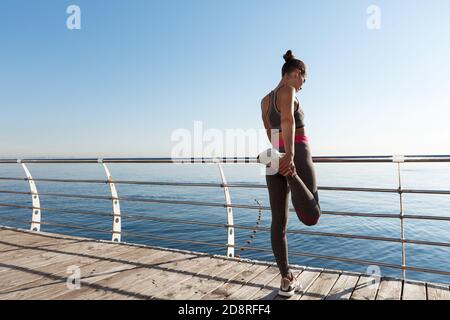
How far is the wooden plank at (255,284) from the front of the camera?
8.75ft

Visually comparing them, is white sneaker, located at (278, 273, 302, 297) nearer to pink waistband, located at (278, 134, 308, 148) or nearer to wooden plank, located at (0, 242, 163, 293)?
pink waistband, located at (278, 134, 308, 148)

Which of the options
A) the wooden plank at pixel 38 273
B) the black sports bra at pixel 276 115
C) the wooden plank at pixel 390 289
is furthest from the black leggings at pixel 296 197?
the wooden plank at pixel 38 273

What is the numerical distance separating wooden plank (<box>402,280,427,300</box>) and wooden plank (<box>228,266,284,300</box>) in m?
1.02

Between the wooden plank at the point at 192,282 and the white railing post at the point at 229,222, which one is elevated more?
the white railing post at the point at 229,222

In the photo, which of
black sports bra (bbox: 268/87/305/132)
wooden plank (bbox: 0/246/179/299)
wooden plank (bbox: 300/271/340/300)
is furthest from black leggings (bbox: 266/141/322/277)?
wooden plank (bbox: 0/246/179/299)

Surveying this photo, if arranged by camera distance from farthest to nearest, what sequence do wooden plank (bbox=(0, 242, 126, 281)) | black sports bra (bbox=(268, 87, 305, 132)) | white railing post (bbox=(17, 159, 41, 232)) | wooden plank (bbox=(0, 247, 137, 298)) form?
1. white railing post (bbox=(17, 159, 41, 232))
2. wooden plank (bbox=(0, 242, 126, 281))
3. wooden plank (bbox=(0, 247, 137, 298))
4. black sports bra (bbox=(268, 87, 305, 132))

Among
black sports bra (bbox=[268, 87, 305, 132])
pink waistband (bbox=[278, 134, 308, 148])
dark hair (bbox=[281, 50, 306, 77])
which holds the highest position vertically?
dark hair (bbox=[281, 50, 306, 77])

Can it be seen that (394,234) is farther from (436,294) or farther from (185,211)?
(436,294)

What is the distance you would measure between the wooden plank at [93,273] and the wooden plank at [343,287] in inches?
79.7

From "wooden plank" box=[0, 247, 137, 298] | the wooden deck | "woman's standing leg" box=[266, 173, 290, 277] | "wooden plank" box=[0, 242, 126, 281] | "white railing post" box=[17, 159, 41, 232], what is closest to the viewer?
"woman's standing leg" box=[266, 173, 290, 277]

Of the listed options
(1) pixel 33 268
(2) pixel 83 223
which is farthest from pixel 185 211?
(1) pixel 33 268

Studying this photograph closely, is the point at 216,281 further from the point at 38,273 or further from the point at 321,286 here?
the point at 38,273

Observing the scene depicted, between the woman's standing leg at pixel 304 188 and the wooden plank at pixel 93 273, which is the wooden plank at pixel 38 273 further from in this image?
the woman's standing leg at pixel 304 188

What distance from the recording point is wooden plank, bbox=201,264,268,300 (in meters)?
2.68
